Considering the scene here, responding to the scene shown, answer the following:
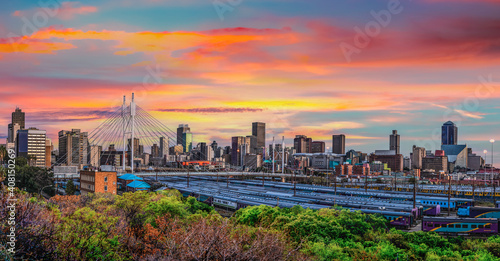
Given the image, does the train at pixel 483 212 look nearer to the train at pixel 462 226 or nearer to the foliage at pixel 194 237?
the train at pixel 462 226

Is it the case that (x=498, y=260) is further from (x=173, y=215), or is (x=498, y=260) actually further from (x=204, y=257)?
(x=173, y=215)

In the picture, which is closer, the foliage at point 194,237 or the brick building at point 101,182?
the foliage at point 194,237

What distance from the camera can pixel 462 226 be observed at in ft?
154

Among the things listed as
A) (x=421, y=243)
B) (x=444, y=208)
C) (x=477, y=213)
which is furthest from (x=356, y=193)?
(x=421, y=243)

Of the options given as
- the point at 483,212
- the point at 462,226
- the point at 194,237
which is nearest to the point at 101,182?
the point at 194,237

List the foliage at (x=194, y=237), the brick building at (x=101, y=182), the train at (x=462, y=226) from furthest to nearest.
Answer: the brick building at (x=101, y=182) < the train at (x=462, y=226) < the foliage at (x=194, y=237)

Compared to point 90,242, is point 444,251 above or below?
below

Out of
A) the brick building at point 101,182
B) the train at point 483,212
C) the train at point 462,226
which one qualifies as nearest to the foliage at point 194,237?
the train at point 462,226

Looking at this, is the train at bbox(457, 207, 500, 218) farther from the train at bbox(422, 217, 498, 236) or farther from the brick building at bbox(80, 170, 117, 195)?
the brick building at bbox(80, 170, 117, 195)

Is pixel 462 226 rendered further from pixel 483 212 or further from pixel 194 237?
pixel 194 237

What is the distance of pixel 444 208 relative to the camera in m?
72.1

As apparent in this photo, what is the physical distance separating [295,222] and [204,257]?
64.5ft

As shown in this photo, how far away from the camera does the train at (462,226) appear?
46312 millimetres

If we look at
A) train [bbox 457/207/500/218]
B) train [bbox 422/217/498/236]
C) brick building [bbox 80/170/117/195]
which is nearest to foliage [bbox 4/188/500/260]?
train [bbox 422/217/498/236]
